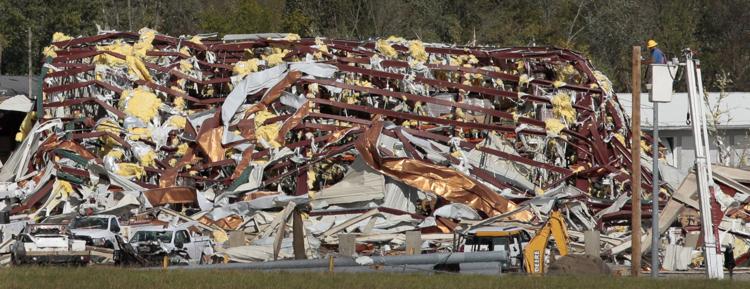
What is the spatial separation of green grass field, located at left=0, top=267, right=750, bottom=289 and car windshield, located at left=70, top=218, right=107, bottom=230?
9.33 metres

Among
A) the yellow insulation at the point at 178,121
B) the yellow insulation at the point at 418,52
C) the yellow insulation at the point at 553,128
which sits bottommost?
the yellow insulation at the point at 553,128

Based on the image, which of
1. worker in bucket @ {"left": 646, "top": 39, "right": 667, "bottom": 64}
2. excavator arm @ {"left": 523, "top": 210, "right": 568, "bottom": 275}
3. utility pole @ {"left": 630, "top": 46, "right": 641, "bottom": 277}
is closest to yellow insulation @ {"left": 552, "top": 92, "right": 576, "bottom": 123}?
utility pole @ {"left": 630, "top": 46, "right": 641, "bottom": 277}

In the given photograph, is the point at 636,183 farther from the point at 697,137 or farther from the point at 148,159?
the point at 148,159

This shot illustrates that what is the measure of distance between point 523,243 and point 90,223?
11.5 m

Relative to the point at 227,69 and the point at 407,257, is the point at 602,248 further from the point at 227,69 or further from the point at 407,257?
the point at 227,69

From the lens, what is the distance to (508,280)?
2539 cm

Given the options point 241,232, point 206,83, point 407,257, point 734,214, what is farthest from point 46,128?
point 734,214

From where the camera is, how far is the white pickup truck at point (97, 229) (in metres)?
34.9

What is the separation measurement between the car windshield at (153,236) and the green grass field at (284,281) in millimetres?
8108

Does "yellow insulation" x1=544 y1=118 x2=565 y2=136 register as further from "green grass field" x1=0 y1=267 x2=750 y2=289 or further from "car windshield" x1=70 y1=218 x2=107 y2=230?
"green grass field" x1=0 y1=267 x2=750 y2=289

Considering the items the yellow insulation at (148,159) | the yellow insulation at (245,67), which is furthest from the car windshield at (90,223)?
the yellow insulation at (245,67)

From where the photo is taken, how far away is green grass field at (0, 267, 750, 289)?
932 inches

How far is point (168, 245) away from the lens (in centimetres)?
3456

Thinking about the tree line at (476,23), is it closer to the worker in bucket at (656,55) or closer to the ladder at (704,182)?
the worker in bucket at (656,55)
